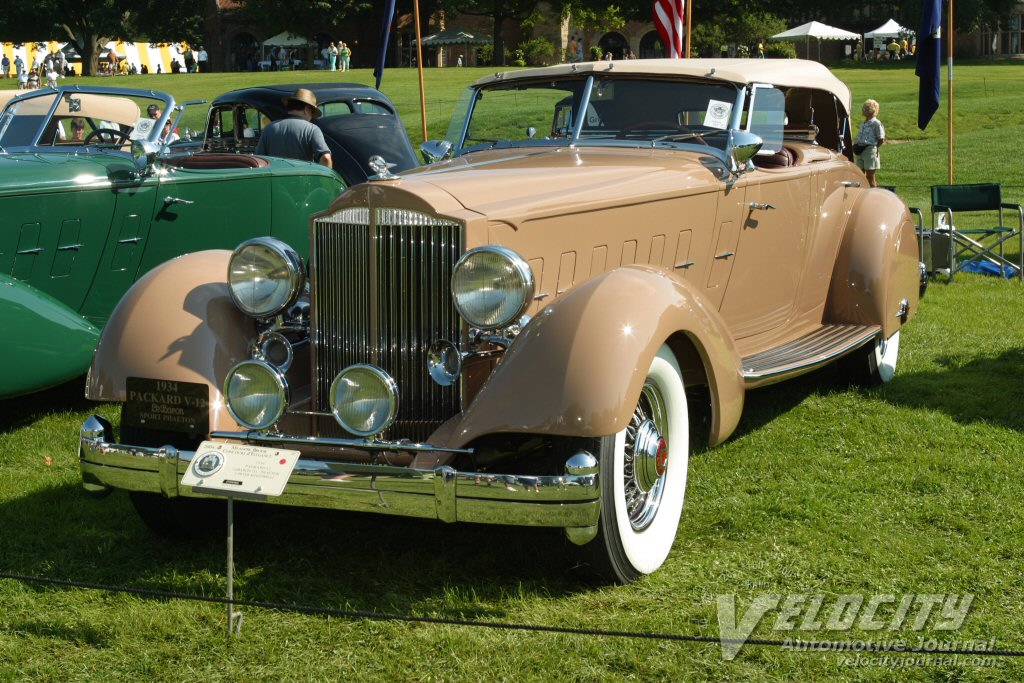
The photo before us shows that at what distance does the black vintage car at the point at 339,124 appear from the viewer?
36.4 ft

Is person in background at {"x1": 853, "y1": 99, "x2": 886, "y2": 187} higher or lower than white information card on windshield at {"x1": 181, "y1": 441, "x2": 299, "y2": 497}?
higher

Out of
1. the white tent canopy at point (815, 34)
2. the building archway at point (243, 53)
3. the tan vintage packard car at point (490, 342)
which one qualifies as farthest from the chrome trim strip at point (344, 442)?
the building archway at point (243, 53)

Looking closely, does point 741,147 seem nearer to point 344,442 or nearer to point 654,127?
point 654,127

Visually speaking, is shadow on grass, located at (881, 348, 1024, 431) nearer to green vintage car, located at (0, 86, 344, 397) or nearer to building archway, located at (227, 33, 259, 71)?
green vintage car, located at (0, 86, 344, 397)

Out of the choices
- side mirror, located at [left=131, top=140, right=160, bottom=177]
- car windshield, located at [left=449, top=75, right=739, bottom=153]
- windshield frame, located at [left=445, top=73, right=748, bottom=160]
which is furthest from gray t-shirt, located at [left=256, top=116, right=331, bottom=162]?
car windshield, located at [left=449, top=75, right=739, bottom=153]

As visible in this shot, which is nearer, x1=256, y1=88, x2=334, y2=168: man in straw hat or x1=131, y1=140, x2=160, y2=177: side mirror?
x1=131, y1=140, x2=160, y2=177: side mirror

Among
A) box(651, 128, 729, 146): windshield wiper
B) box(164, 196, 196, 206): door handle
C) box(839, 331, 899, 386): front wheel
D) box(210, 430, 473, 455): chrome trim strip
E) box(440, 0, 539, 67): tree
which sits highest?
box(440, 0, 539, 67): tree

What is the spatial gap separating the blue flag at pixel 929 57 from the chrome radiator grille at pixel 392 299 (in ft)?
30.0

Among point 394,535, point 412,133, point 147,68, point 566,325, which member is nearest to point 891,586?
point 566,325

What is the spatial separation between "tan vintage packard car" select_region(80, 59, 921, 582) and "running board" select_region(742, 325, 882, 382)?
Answer: 0.08ft

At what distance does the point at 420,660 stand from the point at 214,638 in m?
0.68

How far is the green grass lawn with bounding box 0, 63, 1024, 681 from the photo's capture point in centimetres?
342

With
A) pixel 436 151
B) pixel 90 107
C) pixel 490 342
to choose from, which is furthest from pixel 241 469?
pixel 90 107

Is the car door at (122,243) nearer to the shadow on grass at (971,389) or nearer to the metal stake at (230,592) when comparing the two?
the metal stake at (230,592)
